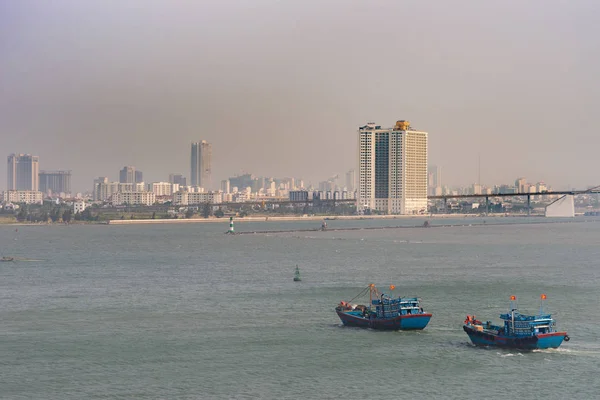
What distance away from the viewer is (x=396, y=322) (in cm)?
3753

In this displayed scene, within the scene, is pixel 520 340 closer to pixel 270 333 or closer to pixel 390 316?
pixel 390 316

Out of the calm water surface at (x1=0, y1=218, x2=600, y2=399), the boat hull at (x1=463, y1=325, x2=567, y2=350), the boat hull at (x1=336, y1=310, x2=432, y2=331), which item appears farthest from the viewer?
the boat hull at (x1=336, y1=310, x2=432, y2=331)

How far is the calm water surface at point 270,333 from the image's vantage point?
95.0 ft

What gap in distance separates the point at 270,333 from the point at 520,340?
10.1 metres

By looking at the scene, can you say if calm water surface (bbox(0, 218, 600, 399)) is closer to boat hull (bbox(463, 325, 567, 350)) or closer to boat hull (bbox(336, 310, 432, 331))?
Answer: boat hull (bbox(463, 325, 567, 350))

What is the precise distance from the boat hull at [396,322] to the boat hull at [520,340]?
3.31 metres

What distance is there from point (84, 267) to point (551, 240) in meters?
60.7

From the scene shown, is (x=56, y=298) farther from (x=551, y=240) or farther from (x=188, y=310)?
(x=551, y=240)

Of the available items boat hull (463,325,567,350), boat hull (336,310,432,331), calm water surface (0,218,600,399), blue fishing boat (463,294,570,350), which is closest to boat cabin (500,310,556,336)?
blue fishing boat (463,294,570,350)

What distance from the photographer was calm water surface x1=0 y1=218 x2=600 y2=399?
28953 mm

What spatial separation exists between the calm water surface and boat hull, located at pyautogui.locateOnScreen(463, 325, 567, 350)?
1.23ft

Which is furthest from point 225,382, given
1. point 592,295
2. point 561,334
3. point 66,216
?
point 66,216

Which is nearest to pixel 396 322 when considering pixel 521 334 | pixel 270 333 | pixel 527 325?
pixel 270 333

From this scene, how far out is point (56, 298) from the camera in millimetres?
48375
